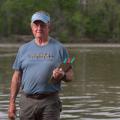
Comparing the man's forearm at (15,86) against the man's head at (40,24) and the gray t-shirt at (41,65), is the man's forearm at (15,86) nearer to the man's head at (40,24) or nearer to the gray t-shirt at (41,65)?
the gray t-shirt at (41,65)

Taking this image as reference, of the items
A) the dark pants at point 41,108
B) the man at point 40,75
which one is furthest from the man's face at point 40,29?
the dark pants at point 41,108

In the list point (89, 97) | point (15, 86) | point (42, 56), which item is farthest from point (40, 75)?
point (89, 97)

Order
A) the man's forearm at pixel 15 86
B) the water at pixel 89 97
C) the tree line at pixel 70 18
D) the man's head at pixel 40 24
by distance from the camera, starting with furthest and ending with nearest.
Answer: the tree line at pixel 70 18 < the water at pixel 89 97 < the man's forearm at pixel 15 86 < the man's head at pixel 40 24

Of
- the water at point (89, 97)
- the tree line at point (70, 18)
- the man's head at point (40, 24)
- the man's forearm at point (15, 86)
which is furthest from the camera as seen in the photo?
the tree line at point (70, 18)

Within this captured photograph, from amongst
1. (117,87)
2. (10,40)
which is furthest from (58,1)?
(117,87)

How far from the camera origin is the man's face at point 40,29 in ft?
25.2

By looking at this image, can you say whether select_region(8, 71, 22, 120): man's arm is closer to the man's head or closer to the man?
the man

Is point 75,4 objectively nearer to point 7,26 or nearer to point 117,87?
point 7,26

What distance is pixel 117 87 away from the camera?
2156 cm

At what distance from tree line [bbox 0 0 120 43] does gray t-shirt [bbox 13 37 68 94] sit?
10375 centimetres

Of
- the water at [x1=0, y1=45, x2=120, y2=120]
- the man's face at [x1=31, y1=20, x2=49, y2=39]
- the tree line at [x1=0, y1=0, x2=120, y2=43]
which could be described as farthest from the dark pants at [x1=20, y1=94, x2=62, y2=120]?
the tree line at [x1=0, y1=0, x2=120, y2=43]

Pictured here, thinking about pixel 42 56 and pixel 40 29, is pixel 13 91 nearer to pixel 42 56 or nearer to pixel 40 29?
pixel 42 56

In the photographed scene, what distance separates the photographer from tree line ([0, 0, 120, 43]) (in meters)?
115

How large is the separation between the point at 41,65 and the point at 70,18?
115624 mm
